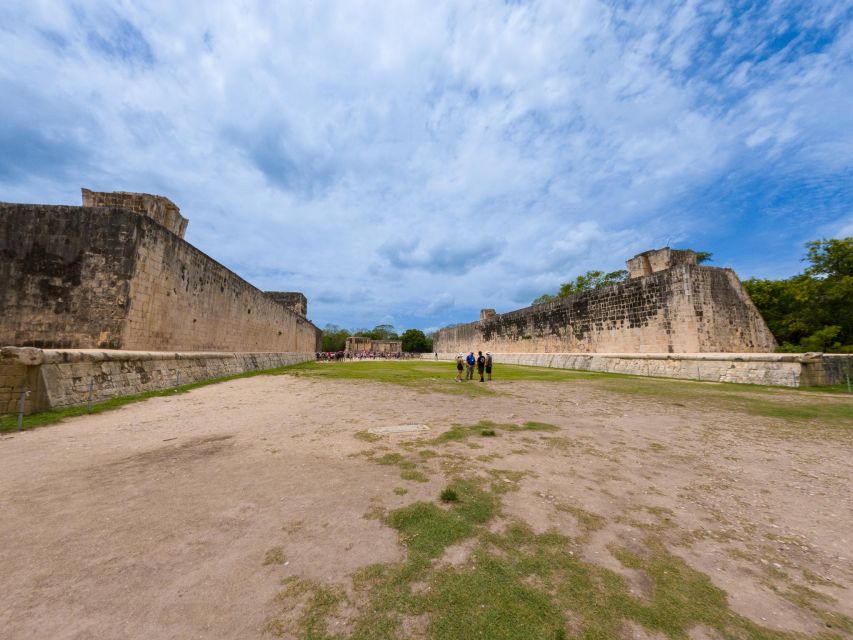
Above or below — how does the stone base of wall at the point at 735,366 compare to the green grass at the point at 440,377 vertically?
above

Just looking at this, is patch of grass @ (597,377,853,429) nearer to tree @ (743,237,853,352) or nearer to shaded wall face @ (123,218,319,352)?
tree @ (743,237,853,352)

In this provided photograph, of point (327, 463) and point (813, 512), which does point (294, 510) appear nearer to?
point (327, 463)

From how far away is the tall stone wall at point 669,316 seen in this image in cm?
1391

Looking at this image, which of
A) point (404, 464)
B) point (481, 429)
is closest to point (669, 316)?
point (481, 429)

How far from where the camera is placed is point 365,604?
1.83m

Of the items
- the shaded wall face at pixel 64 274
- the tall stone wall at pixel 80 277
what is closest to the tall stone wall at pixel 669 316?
the tall stone wall at pixel 80 277

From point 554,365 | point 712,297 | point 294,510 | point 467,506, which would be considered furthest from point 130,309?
point 712,297

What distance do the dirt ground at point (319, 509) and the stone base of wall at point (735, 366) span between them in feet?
22.7

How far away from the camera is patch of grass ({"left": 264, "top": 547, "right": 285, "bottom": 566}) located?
2.21m

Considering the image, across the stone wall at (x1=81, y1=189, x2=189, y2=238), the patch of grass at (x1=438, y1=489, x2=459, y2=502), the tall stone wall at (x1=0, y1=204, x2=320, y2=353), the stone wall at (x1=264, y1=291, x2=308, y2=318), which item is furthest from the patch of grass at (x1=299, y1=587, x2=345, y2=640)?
the stone wall at (x1=264, y1=291, x2=308, y2=318)

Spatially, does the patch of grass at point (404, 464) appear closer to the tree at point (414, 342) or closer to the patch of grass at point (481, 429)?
the patch of grass at point (481, 429)

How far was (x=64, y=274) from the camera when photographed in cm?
946

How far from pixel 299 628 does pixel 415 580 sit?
0.68m

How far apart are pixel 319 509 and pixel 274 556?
0.62 meters
